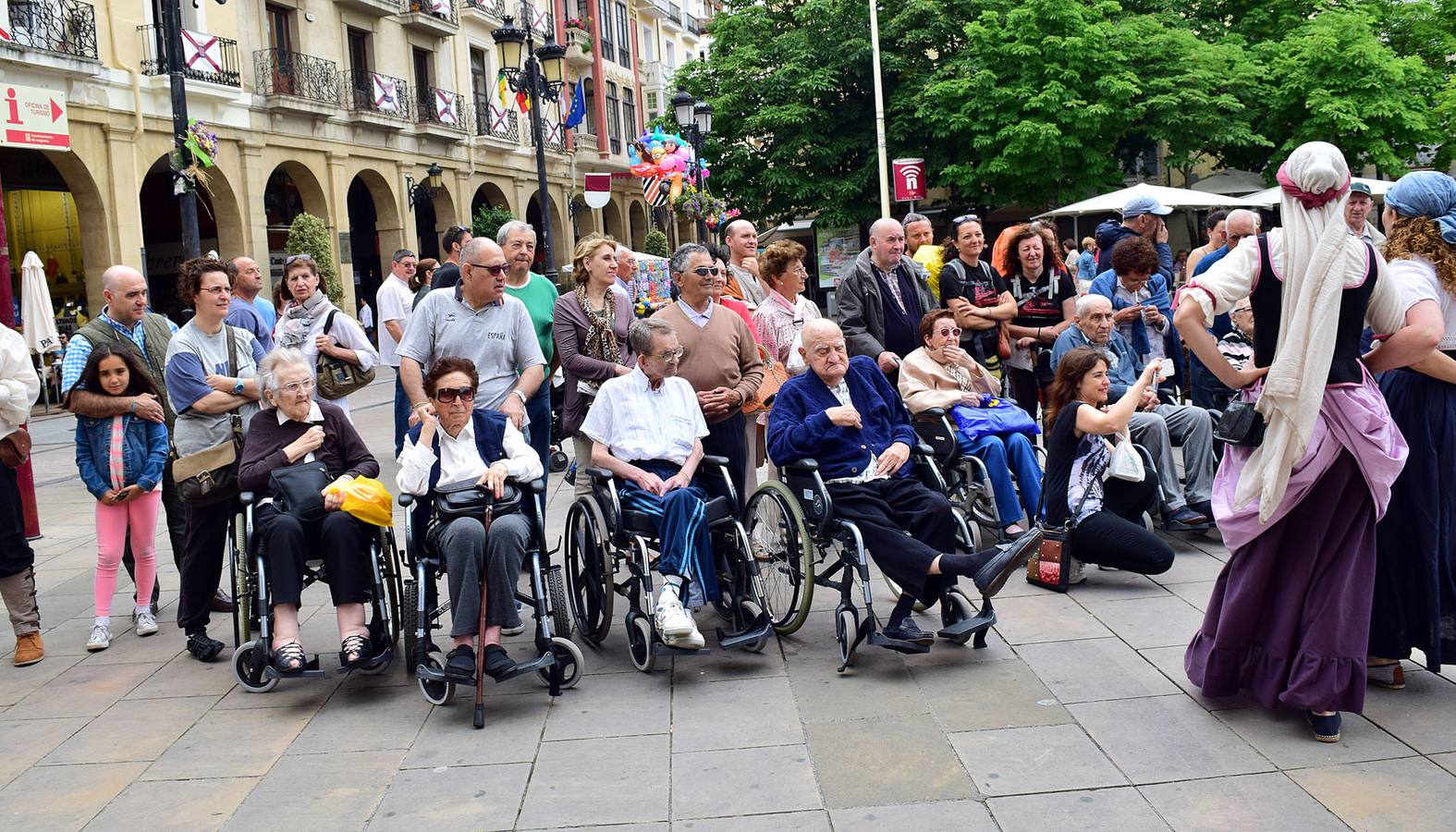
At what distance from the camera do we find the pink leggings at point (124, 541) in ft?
20.3

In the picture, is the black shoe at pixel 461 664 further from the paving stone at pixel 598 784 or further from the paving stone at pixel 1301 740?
the paving stone at pixel 1301 740

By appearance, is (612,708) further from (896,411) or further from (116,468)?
(116,468)


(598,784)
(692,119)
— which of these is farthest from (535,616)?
(692,119)

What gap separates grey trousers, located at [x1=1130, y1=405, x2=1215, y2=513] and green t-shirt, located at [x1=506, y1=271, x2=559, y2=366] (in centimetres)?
351

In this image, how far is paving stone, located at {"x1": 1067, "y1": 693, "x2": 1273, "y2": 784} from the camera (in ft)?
13.0

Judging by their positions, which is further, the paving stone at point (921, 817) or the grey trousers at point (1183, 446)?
the grey trousers at point (1183, 446)

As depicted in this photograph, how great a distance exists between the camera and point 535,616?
5043 millimetres

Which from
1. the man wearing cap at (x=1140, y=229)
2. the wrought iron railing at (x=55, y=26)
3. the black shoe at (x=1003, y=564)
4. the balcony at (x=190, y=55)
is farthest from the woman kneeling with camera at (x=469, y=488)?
the balcony at (x=190, y=55)

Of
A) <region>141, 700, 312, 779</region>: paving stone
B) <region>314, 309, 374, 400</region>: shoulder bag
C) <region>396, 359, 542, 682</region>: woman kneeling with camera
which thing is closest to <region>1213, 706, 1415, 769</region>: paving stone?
<region>396, 359, 542, 682</region>: woman kneeling with camera

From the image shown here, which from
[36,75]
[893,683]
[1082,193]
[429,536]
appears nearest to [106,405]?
[429,536]

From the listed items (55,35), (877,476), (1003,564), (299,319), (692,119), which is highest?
(55,35)

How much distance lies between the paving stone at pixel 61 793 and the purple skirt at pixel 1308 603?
3.90 meters

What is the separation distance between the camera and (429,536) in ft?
16.9

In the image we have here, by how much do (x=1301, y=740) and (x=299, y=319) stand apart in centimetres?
617
